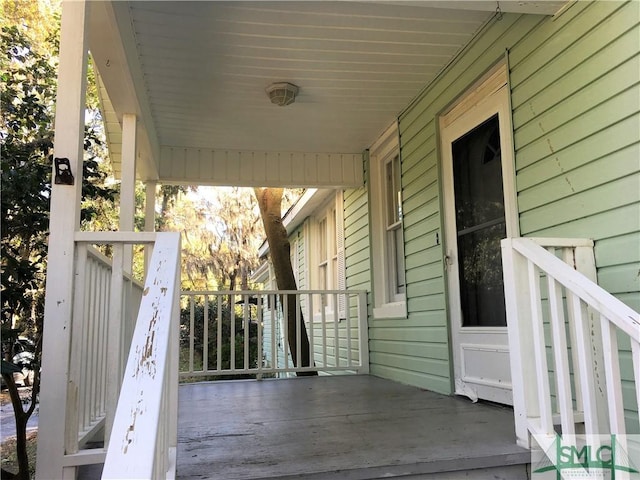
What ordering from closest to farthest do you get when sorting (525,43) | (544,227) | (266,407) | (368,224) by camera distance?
(544,227) → (525,43) → (266,407) → (368,224)

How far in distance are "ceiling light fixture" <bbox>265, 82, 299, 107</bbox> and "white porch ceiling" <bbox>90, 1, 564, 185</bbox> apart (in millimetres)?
54

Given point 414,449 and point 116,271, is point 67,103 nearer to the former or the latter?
point 116,271

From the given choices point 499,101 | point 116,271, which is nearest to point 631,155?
point 499,101

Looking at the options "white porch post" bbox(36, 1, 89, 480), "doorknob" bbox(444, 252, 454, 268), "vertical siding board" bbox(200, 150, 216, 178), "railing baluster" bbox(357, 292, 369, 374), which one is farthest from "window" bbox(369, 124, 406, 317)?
"white porch post" bbox(36, 1, 89, 480)

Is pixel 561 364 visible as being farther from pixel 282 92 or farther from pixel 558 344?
pixel 282 92

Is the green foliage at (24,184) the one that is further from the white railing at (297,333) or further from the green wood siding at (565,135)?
the green wood siding at (565,135)

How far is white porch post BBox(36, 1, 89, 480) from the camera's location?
5.73 feet

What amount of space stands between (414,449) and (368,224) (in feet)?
11.1

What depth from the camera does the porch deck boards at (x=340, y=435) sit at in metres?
1.88

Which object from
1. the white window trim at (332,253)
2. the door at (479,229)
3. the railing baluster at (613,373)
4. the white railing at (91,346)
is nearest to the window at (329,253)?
the white window trim at (332,253)

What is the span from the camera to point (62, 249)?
6.09 feet

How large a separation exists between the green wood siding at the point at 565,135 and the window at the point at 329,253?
6.83 feet

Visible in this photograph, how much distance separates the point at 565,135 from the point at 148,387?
2.30m

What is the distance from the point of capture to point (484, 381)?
125 inches
